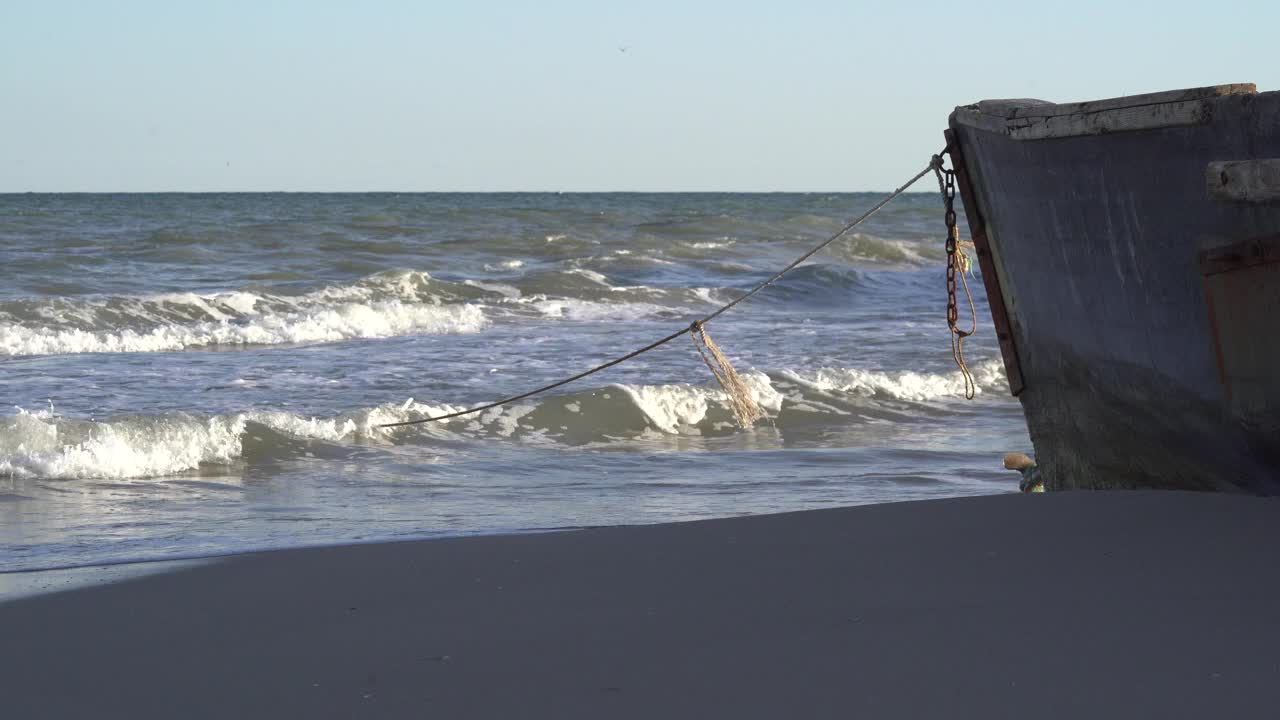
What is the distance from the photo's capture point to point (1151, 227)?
332 cm

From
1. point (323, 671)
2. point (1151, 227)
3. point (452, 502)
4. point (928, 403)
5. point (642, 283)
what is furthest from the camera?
point (642, 283)

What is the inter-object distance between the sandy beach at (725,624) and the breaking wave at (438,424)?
2.58 meters

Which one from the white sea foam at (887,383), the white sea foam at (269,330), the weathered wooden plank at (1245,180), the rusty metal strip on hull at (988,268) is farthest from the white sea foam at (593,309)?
the weathered wooden plank at (1245,180)

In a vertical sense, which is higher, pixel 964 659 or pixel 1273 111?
pixel 1273 111

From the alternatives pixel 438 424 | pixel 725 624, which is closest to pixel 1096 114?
pixel 725 624

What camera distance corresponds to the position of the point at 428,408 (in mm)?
7273

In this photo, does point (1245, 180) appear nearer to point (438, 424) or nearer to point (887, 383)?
point (438, 424)

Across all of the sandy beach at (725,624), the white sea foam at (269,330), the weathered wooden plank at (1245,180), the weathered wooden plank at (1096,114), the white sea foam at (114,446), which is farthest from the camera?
the white sea foam at (269,330)

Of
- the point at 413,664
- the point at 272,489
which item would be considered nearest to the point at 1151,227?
the point at 413,664

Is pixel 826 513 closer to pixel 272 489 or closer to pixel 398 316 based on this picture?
pixel 272 489

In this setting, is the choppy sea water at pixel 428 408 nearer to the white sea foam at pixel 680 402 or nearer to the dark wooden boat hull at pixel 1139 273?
the white sea foam at pixel 680 402

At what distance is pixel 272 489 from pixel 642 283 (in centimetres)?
1183

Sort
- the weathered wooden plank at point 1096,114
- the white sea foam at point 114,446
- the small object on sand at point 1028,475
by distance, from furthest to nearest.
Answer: the white sea foam at point 114,446 < the small object on sand at point 1028,475 < the weathered wooden plank at point 1096,114

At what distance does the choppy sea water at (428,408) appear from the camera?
5.14 m
